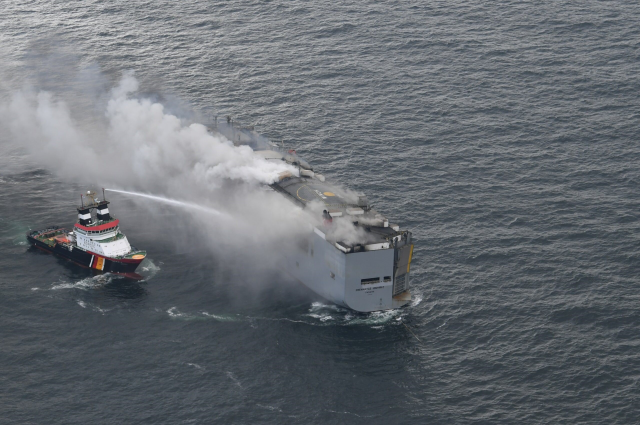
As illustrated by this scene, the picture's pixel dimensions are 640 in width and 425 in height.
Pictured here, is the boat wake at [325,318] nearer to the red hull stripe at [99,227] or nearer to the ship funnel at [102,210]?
the red hull stripe at [99,227]

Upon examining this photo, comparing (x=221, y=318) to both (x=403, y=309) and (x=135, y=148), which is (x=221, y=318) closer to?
(x=403, y=309)

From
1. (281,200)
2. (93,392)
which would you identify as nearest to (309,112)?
(281,200)

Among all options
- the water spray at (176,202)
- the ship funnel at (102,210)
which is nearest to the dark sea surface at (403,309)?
the water spray at (176,202)

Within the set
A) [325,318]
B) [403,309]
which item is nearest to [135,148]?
[325,318]

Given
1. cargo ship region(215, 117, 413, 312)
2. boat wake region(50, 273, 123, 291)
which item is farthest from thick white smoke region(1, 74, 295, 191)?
boat wake region(50, 273, 123, 291)

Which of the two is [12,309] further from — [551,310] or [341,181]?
[551,310]
